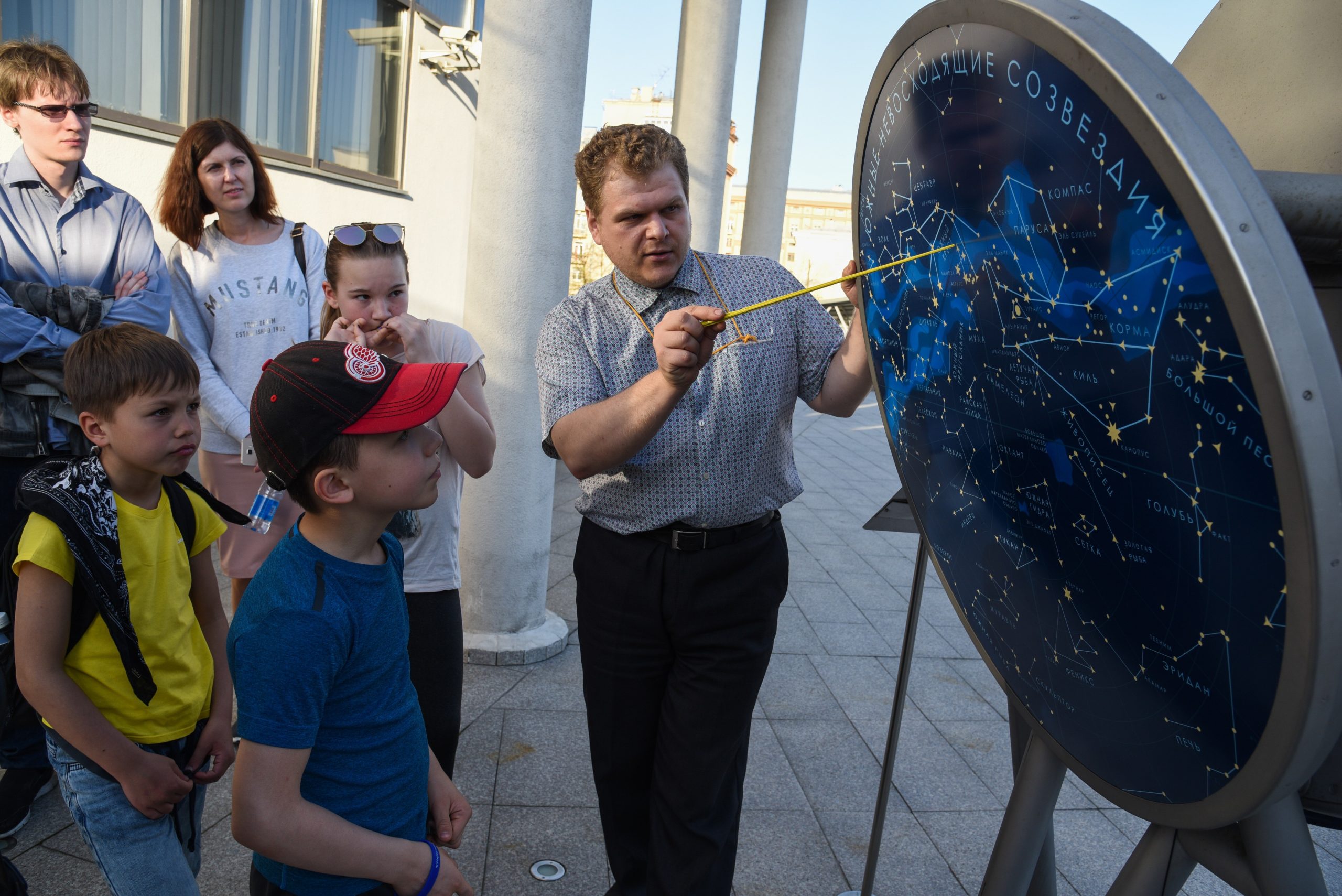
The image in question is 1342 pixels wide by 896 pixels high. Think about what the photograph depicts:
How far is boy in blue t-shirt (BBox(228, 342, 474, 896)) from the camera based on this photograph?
1.26 metres

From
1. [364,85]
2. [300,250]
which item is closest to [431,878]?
[300,250]

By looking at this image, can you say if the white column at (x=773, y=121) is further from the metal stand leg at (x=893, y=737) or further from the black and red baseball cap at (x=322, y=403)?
the black and red baseball cap at (x=322, y=403)

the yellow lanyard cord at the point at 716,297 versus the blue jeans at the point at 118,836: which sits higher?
the yellow lanyard cord at the point at 716,297

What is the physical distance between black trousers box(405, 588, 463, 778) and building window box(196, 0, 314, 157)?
196 inches

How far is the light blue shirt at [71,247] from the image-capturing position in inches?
100

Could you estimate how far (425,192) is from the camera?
29.8 ft

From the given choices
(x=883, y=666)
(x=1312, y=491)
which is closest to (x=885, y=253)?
(x=1312, y=491)

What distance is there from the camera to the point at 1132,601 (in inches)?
40.9

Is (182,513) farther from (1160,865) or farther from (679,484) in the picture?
(1160,865)

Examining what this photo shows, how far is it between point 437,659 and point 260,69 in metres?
6.15

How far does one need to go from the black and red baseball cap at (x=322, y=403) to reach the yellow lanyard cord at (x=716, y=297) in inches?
28.6

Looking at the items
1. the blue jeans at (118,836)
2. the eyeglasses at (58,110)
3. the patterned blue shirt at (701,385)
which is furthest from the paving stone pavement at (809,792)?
the eyeglasses at (58,110)

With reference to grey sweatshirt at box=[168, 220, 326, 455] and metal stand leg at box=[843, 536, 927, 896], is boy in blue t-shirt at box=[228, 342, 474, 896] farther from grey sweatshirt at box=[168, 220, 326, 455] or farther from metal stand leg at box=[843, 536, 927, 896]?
grey sweatshirt at box=[168, 220, 326, 455]

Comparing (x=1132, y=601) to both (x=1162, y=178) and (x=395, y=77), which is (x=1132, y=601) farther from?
(x=395, y=77)
